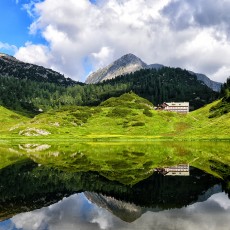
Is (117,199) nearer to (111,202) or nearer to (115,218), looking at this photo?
(111,202)

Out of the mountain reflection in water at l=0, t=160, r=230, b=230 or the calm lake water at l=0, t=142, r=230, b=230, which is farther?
the calm lake water at l=0, t=142, r=230, b=230

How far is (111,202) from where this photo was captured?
3478cm

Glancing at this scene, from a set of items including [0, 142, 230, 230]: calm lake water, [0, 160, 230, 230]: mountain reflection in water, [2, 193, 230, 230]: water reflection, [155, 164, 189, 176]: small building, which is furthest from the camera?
[155, 164, 189, 176]: small building

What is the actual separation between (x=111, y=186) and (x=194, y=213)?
16765 mm

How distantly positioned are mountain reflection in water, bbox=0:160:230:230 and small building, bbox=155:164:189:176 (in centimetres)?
175

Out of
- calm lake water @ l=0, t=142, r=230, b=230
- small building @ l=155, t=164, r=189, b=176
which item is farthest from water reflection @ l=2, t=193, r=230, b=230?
small building @ l=155, t=164, r=189, b=176

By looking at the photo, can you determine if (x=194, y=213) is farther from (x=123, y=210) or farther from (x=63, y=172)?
(x=63, y=172)

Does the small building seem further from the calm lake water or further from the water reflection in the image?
the water reflection

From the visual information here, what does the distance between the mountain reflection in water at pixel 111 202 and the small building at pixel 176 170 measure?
175 centimetres

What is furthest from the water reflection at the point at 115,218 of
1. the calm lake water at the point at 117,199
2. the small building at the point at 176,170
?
the small building at the point at 176,170

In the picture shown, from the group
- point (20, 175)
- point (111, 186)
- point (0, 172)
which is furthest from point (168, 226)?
point (0, 172)

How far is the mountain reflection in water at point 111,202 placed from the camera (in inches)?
1045

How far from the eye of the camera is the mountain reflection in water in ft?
87.0

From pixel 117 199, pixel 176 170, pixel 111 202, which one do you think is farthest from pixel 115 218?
pixel 176 170
